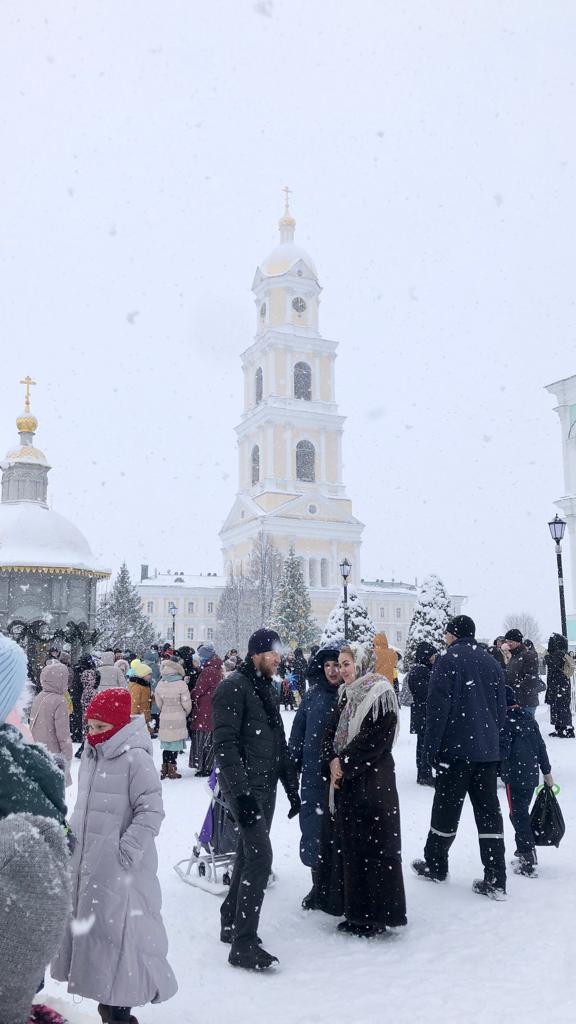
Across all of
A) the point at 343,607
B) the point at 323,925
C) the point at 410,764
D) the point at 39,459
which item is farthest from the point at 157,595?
the point at 323,925

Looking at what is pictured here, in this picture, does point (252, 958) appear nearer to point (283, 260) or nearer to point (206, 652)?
point (206, 652)

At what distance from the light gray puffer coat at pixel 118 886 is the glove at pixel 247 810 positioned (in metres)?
0.86

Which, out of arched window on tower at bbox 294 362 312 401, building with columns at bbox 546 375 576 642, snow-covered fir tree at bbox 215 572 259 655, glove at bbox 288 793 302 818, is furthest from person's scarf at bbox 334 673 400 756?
arched window on tower at bbox 294 362 312 401

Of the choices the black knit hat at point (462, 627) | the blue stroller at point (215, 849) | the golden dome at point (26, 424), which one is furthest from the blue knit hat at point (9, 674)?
the golden dome at point (26, 424)

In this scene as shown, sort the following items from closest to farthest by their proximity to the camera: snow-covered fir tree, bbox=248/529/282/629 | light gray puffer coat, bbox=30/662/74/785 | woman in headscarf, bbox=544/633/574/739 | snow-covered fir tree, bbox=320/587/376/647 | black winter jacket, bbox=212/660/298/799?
1. black winter jacket, bbox=212/660/298/799
2. light gray puffer coat, bbox=30/662/74/785
3. woman in headscarf, bbox=544/633/574/739
4. snow-covered fir tree, bbox=320/587/376/647
5. snow-covered fir tree, bbox=248/529/282/629

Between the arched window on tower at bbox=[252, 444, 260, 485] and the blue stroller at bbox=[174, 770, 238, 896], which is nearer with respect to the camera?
the blue stroller at bbox=[174, 770, 238, 896]

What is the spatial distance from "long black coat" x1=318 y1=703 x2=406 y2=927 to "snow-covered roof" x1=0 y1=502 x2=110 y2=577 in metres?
25.1

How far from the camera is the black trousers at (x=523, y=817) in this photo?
6238 millimetres

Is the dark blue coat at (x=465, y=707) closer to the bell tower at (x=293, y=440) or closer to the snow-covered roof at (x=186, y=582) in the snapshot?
the bell tower at (x=293, y=440)

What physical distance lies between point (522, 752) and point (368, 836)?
75.8 inches

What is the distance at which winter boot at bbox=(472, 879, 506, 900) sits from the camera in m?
5.61

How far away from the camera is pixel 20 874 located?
1.59m

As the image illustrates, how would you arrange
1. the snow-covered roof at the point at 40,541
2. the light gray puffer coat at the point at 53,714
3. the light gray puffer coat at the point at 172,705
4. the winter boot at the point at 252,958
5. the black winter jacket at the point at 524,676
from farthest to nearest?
the snow-covered roof at the point at 40,541, the light gray puffer coat at the point at 172,705, the black winter jacket at the point at 524,676, the light gray puffer coat at the point at 53,714, the winter boot at the point at 252,958

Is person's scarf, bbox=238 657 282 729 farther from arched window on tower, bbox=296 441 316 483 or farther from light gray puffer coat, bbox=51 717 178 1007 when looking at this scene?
arched window on tower, bbox=296 441 316 483
